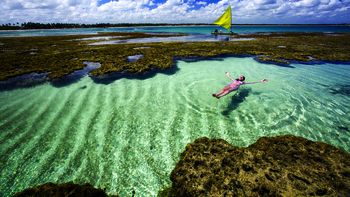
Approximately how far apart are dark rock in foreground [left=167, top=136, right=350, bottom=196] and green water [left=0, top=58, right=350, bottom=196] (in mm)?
831

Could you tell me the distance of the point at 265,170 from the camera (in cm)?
491

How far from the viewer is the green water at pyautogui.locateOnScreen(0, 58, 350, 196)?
19.1 feet

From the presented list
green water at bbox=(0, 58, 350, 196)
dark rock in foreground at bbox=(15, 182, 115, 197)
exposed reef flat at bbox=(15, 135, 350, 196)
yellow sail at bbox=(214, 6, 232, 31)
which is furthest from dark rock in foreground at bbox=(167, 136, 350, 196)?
yellow sail at bbox=(214, 6, 232, 31)

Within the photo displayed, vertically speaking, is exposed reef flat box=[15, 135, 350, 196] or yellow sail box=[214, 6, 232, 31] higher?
yellow sail box=[214, 6, 232, 31]

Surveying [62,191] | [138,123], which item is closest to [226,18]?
[138,123]

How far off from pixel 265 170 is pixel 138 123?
5588 mm

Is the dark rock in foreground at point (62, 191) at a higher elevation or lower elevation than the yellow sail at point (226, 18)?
lower

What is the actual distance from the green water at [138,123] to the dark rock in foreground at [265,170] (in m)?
0.83

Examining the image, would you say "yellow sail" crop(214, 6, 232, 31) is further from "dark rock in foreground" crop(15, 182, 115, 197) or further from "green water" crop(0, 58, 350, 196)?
"dark rock in foreground" crop(15, 182, 115, 197)

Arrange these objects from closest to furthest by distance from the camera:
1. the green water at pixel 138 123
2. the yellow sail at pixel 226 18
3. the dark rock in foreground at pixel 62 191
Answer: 1. the dark rock in foreground at pixel 62 191
2. the green water at pixel 138 123
3. the yellow sail at pixel 226 18

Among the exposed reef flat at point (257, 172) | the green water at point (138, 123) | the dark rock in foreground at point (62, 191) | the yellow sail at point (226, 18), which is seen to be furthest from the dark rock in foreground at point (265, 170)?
the yellow sail at point (226, 18)

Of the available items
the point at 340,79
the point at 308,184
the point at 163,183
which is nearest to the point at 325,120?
the point at 308,184

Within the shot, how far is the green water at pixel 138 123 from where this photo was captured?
229 inches

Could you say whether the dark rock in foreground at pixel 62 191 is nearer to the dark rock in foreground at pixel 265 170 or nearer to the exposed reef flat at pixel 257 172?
the exposed reef flat at pixel 257 172
